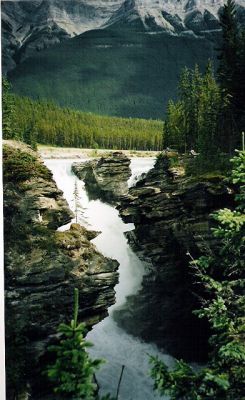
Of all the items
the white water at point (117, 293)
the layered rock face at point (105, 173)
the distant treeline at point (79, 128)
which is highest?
the distant treeline at point (79, 128)

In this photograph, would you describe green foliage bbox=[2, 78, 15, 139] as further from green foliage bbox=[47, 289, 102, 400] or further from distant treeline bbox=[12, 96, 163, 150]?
green foliage bbox=[47, 289, 102, 400]

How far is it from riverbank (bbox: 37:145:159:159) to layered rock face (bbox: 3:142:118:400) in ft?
0.64

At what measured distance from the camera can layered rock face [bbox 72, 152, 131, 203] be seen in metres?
7.83

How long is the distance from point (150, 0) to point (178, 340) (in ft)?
18.4

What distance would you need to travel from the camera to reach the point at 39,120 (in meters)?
7.52

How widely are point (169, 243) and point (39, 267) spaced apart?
2521 millimetres

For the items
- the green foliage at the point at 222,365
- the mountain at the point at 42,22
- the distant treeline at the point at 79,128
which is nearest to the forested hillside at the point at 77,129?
the distant treeline at the point at 79,128

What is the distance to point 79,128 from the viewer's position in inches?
306

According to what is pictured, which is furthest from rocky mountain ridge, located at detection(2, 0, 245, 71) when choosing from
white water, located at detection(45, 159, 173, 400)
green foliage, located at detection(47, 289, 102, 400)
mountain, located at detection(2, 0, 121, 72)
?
green foliage, located at detection(47, 289, 102, 400)

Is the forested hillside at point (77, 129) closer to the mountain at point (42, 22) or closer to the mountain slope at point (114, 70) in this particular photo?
the mountain slope at point (114, 70)

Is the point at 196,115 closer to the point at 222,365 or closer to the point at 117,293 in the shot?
the point at 117,293

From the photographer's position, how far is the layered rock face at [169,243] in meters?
7.93

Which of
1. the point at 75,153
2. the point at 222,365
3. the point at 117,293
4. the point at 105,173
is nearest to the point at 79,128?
the point at 75,153

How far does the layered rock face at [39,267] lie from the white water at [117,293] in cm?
16
